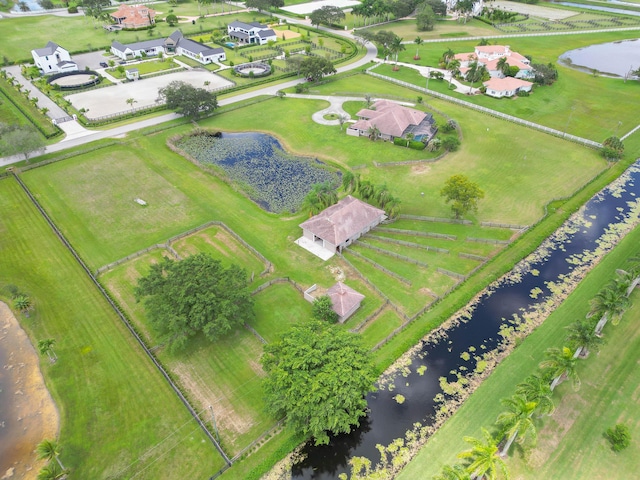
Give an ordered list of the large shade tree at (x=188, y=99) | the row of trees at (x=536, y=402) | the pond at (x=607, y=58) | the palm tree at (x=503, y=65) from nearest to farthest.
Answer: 1. the row of trees at (x=536, y=402)
2. the large shade tree at (x=188, y=99)
3. the palm tree at (x=503, y=65)
4. the pond at (x=607, y=58)

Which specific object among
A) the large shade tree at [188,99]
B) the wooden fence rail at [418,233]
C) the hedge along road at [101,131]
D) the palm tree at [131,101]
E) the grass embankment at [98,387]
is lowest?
the grass embankment at [98,387]

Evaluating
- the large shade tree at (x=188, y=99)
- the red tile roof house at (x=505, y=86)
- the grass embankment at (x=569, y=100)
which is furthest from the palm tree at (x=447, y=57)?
the large shade tree at (x=188, y=99)

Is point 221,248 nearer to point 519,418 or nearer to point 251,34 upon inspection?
point 519,418

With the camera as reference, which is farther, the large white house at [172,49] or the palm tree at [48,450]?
the large white house at [172,49]

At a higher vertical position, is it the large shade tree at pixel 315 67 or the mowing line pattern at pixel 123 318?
the large shade tree at pixel 315 67

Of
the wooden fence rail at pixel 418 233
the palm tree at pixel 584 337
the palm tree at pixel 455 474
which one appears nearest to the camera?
the palm tree at pixel 455 474

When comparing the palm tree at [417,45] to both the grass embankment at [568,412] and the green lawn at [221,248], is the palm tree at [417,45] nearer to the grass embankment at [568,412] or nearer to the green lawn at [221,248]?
the green lawn at [221,248]

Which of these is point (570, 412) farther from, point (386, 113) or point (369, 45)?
point (369, 45)
